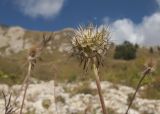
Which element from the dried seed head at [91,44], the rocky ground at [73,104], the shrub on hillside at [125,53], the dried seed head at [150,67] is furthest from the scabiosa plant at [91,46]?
the shrub on hillside at [125,53]

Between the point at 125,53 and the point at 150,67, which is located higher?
the point at 125,53

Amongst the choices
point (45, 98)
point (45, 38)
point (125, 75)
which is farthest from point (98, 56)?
point (125, 75)

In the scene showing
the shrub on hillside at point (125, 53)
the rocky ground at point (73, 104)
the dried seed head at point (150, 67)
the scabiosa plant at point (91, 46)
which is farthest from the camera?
the shrub on hillside at point (125, 53)

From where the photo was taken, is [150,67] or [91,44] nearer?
[91,44]

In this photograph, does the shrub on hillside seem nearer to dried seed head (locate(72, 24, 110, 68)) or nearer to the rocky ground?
the rocky ground

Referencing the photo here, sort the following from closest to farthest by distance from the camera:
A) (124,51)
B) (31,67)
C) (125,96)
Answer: (31,67)
(125,96)
(124,51)

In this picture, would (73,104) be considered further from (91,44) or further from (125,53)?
(125,53)

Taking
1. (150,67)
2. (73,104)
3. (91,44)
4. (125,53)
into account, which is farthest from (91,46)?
(125,53)

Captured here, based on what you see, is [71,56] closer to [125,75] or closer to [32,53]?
[32,53]

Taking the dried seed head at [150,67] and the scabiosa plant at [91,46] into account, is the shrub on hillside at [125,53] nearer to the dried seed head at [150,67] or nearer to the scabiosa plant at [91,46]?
the dried seed head at [150,67]
